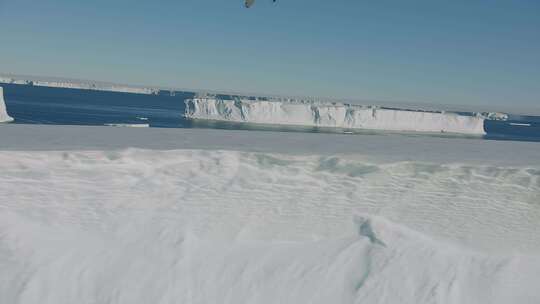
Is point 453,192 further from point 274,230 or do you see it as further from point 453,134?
point 453,134

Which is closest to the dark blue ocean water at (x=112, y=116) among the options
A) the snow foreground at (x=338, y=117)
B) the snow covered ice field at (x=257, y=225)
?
the snow foreground at (x=338, y=117)

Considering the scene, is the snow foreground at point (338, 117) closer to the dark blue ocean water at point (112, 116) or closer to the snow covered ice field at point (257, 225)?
the dark blue ocean water at point (112, 116)

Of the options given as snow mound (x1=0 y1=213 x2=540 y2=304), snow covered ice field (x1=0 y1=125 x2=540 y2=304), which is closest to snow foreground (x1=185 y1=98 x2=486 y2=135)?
snow covered ice field (x1=0 y1=125 x2=540 y2=304)

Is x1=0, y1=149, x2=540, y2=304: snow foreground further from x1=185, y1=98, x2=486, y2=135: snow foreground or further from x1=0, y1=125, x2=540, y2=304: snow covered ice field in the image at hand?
x1=185, y1=98, x2=486, y2=135: snow foreground

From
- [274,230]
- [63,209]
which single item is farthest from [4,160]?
[274,230]

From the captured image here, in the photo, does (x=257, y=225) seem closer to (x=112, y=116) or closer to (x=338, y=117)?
(x=338, y=117)

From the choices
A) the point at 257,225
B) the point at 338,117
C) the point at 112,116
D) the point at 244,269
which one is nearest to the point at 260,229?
the point at 257,225

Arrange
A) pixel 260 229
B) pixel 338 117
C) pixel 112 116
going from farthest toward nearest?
1. pixel 112 116
2. pixel 338 117
3. pixel 260 229
